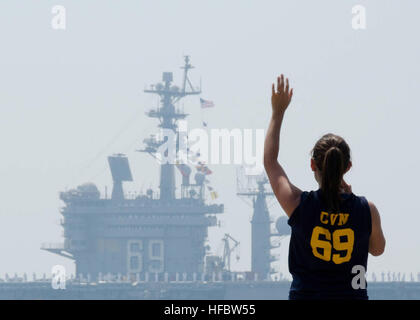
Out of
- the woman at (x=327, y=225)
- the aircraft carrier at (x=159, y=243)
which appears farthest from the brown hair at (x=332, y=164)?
the aircraft carrier at (x=159, y=243)

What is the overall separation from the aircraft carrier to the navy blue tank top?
126 m

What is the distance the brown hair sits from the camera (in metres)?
5.23

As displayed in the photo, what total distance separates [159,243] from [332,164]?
139 m

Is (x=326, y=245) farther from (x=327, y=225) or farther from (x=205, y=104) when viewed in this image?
(x=205, y=104)

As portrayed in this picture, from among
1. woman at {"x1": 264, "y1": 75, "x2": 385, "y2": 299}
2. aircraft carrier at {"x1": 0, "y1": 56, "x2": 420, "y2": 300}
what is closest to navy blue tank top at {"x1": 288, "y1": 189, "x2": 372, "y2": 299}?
woman at {"x1": 264, "y1": 75, "x2": 385, "y2": 299}

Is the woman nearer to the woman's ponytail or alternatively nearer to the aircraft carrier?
the woman's ponytail

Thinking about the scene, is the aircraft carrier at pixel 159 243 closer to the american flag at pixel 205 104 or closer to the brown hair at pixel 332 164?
the american flag at pixel 205 104

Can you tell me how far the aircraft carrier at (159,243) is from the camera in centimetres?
13462

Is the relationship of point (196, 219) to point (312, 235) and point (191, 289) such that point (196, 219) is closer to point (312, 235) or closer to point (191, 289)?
point (191, 289)

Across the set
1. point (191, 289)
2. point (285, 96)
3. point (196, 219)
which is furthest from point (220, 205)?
point (285, 96)

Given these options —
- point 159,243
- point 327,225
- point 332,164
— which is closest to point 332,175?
point 332,164

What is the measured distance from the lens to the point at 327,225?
5211mm

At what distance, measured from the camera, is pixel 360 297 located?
505 cm

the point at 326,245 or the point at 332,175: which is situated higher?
the point at 332,175
